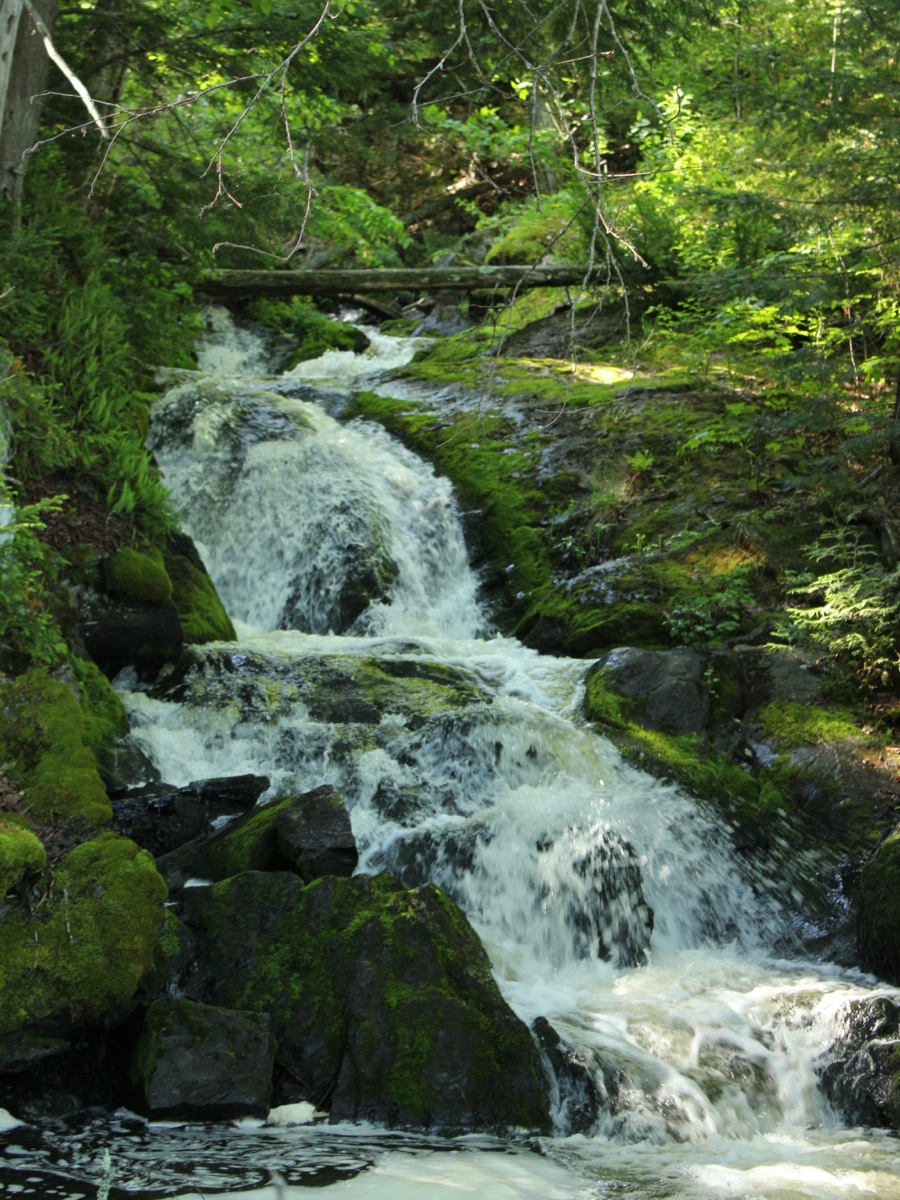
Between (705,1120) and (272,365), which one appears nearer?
(705,1120)

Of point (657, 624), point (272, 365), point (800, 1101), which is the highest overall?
point (272, 365)

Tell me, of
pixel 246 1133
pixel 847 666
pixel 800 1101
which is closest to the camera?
pixel 246 1133

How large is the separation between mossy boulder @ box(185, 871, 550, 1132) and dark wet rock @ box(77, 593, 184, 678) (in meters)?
3.19

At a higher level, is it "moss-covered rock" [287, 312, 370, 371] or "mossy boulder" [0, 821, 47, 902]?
"moss-covered rock" [287, 312, 370, 371]

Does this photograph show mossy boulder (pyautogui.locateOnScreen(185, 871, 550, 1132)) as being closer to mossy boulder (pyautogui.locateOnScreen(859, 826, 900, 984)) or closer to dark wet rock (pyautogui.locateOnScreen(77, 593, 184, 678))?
mossy boulder (pyautogui.locateOnScreen(859, 826, 900, 984))

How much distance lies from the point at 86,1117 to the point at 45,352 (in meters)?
6.70

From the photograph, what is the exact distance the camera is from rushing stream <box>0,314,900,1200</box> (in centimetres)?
375

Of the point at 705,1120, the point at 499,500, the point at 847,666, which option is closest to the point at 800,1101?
the point at 705,1120

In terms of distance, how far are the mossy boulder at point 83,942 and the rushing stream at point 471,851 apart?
42cm

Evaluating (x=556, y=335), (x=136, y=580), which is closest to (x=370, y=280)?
(x=556, y=335)

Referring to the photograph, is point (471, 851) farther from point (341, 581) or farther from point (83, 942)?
point (341, 581)

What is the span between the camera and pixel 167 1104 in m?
3.97

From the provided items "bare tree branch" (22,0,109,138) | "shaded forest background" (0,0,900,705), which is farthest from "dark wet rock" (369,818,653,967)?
"bare tree branch" (22,0,109,138)

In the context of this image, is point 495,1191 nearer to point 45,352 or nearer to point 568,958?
point 568,958
